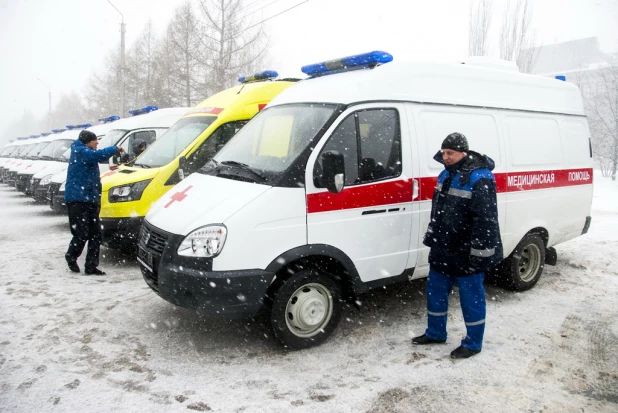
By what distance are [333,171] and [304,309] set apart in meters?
1.23

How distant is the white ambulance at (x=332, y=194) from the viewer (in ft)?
12.6

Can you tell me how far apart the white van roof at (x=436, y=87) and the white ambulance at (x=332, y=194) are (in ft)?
0.05

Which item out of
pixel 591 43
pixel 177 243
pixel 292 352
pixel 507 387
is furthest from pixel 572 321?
pixel 591 43

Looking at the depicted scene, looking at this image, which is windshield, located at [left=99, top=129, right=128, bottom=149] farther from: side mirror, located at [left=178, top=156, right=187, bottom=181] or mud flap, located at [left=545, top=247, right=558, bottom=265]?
mud flap, located at [left=545, top=247, right=558, bottom=265]

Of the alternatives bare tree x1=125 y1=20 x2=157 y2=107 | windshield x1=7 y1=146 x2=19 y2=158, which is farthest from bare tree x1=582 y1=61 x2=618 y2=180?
bare tree x1=125 y1=20 x2=157 y2=107

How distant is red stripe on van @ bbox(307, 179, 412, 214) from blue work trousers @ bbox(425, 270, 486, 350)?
2.55 feet

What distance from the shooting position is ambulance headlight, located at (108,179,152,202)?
666 centimetres

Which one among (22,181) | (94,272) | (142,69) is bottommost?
(94,272)

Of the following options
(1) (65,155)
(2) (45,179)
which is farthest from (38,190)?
(1) (65,155)

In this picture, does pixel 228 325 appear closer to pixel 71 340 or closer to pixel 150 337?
pixel 150 337

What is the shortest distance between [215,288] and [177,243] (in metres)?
0.52

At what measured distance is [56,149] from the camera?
14289mm

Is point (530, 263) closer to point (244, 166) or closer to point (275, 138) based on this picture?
point (275, 138)

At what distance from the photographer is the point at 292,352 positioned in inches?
165
